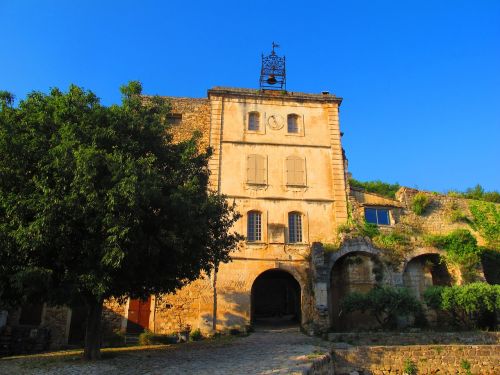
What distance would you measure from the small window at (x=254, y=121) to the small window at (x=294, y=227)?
5383 millimetres

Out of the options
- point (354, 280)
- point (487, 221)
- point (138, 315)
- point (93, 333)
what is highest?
point (487, 221)

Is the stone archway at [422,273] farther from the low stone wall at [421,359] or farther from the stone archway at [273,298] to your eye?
the stone archway at [273,298]

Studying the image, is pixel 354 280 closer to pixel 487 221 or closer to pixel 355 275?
pixel 355 275

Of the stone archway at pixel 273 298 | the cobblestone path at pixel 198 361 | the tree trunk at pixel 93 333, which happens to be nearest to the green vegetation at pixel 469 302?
the cobblestone path at pixel 198 361

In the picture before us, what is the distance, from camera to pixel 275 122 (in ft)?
79.5

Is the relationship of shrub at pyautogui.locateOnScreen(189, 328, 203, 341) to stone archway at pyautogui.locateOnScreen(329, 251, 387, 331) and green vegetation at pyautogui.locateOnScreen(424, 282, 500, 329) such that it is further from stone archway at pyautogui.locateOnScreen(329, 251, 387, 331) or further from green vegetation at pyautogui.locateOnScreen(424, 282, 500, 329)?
green vegetation at pyautogui.locateOnScreen(424, 282, 500, 329)

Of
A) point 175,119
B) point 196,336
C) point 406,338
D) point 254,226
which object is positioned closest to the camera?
point 406,338

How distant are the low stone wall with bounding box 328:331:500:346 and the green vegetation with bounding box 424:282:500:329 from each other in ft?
4.80

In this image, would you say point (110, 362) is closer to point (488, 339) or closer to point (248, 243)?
point (248, 243)

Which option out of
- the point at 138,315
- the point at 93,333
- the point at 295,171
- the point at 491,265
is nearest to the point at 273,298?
the point at 295,171

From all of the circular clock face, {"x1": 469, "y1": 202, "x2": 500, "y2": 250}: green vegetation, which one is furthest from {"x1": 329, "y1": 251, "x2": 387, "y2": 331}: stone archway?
the circular clock face

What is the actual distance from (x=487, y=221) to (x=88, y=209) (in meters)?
21.4

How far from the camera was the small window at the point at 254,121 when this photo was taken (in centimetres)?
2412

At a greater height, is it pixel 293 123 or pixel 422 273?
pixel 293 123
